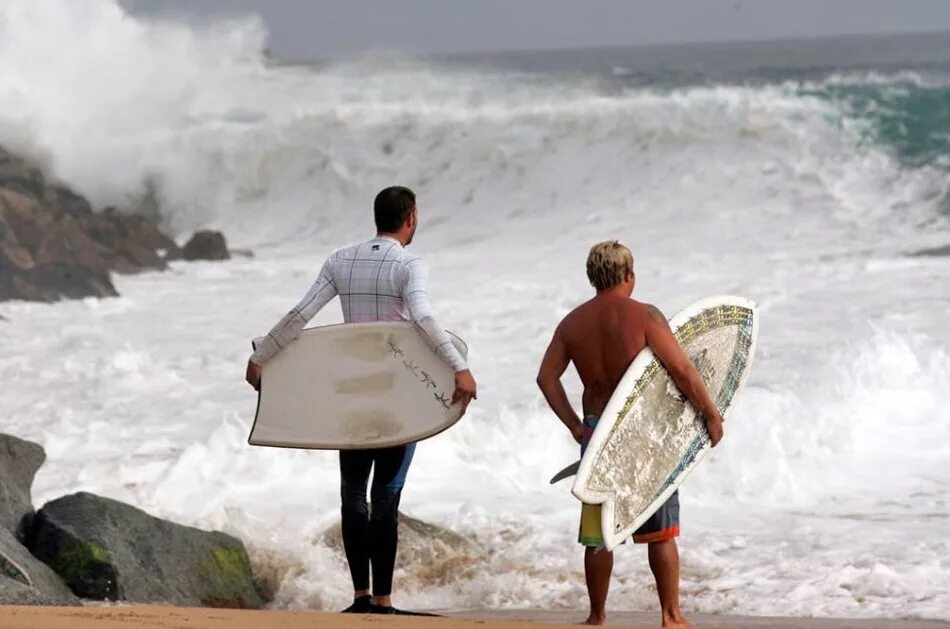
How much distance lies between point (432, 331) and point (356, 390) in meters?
0.36

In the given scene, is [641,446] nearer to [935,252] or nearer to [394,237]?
[394,237]

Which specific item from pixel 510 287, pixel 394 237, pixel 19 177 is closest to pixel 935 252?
pixel 510 287

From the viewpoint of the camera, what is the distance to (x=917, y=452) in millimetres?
8266

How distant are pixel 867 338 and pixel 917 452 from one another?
275 centimetres

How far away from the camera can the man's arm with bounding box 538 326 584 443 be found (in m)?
4.39

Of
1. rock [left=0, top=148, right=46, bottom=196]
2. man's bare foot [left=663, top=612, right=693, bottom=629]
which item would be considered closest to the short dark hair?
man's bare foot [left=663, top=612, right=693, bottom=629]

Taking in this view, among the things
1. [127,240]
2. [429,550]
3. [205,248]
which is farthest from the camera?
[205,248]

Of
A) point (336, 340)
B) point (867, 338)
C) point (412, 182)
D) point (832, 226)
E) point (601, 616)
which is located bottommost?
point (601, 616)

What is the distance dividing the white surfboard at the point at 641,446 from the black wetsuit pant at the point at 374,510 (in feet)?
2.24

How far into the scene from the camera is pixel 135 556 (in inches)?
217

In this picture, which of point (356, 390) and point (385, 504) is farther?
point (356, 390)

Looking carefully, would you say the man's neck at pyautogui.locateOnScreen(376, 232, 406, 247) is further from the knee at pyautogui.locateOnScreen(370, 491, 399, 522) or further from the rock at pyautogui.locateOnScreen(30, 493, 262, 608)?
the rock at pyautogui.locateOnScreen(30, 493, 262, 608)

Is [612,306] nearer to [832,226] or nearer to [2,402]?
[2,402]

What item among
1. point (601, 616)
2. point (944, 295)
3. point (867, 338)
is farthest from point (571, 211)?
point (601, 616)
